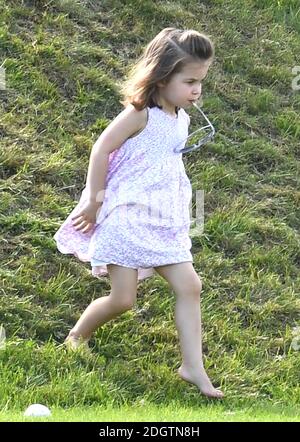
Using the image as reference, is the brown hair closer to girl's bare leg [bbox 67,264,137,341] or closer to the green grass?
girl's bare leg [bbox 67,264,137,341]

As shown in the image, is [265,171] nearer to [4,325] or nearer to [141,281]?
[141,281]

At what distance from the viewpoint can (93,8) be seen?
8.88m

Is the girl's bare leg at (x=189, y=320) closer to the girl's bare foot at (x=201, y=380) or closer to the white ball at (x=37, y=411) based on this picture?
the girl's bare foot at (x=201, y=380)

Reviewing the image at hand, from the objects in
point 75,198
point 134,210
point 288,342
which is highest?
point 134,210

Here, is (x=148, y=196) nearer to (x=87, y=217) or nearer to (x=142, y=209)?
(x=142, y=209)

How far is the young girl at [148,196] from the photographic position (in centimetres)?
569

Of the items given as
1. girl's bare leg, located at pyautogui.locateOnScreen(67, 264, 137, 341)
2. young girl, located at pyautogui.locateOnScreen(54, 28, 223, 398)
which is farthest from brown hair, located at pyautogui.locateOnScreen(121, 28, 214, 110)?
girl's bare leg, located at pyautogui.locateOnScreen(67, 264, 137, 341)

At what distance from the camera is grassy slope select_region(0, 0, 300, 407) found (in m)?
6.05

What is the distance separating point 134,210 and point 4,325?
100cm

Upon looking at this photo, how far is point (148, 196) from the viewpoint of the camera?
5.75m

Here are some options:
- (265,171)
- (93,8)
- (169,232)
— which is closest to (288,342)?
(169,232)

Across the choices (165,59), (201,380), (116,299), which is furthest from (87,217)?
(201,380)

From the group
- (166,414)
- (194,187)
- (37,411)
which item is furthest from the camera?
(194,187)

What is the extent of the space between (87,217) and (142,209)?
11.0 inches
